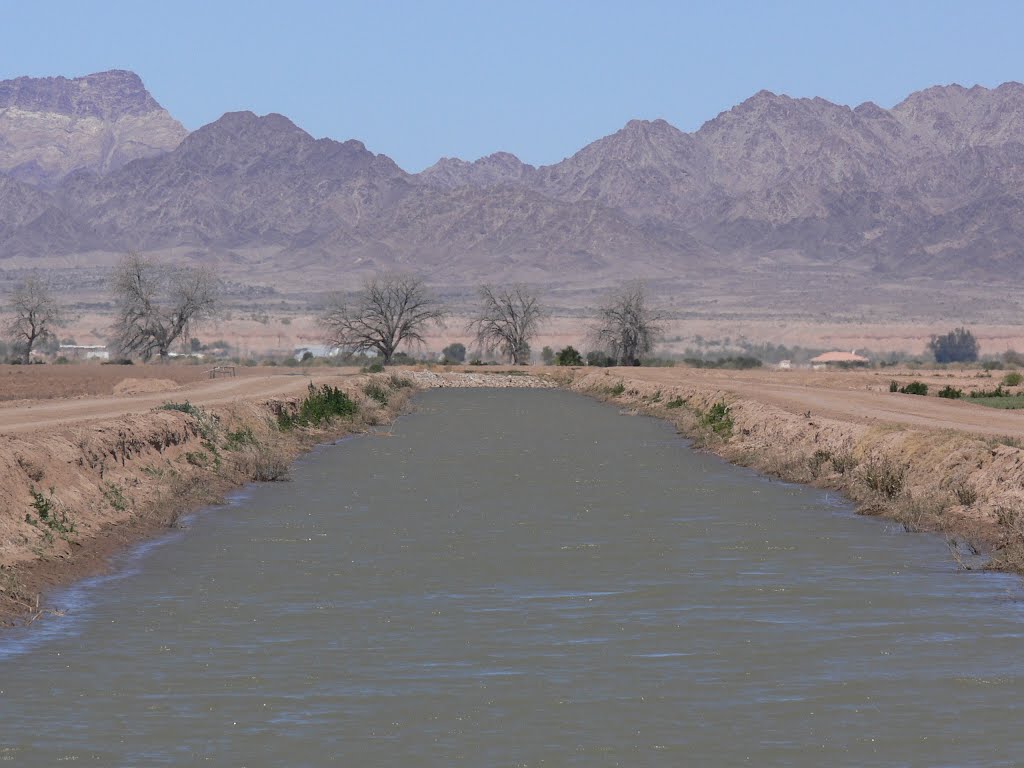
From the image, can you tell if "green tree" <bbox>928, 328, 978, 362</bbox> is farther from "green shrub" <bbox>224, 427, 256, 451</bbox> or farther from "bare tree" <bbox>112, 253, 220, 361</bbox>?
"green shrub" <bbox>224, 427, 256, 451</bbox>

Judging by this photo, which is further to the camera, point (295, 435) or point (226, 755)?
point (295, 435)

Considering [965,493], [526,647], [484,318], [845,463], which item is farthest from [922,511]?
[484,318]

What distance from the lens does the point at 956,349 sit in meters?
171

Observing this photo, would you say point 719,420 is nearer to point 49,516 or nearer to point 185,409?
point 185,409

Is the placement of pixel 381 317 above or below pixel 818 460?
above

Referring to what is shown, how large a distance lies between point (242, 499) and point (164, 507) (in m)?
3.90

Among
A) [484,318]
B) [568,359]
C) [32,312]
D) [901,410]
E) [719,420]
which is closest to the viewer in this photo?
[901,410]

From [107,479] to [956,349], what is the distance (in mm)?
153090

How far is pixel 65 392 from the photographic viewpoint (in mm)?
70812

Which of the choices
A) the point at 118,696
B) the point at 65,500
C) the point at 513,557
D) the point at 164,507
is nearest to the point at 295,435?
the point at 164,507

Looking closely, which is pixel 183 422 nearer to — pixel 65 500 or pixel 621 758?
pixel 65 500

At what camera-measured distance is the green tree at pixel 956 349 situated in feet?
557

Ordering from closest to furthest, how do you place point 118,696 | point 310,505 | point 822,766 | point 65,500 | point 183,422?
point 822,766 → point 118,696 → point 65,500 → point 310,505 → point 183,422

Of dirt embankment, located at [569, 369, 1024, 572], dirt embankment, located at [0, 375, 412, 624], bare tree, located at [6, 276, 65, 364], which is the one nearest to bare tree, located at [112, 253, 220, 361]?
bare tree, located at [6, 276, 65, 364]
